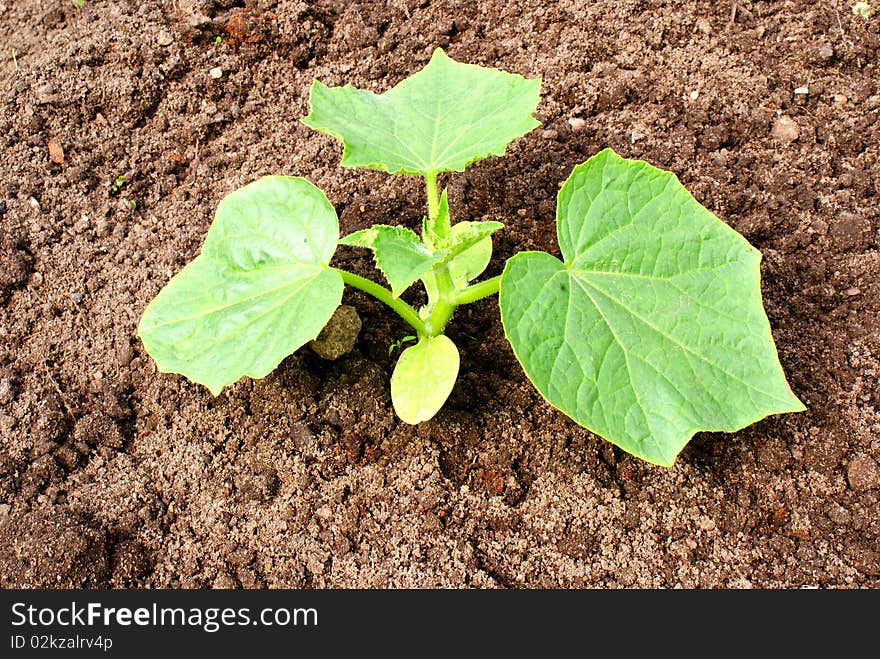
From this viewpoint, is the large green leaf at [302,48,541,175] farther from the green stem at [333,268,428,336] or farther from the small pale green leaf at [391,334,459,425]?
the small pale green leaf at [391,334,459,425]

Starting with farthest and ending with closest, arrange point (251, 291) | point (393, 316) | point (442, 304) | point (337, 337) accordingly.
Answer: point (393, 316) → point (337, 337) → point (442, 304) → point (251, 291)

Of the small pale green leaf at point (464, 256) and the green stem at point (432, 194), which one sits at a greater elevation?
the green stem at point (432, 194)

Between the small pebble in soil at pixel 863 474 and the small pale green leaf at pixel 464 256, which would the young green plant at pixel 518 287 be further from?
the small pebble in soil at pixel 863 474

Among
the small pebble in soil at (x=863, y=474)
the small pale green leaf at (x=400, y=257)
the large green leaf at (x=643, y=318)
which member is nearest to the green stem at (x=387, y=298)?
the small pale green leaf at (x=400, y=257)

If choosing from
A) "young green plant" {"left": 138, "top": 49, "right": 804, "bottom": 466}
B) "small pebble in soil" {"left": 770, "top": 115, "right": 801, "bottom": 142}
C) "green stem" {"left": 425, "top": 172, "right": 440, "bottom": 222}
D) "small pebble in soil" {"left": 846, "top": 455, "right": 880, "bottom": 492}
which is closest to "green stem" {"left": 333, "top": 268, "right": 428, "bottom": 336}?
"young green plant" {"left": 138, "top": 49, "right": 804, "bottom": 466}

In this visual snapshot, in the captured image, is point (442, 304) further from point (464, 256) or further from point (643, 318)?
point (643, 318)

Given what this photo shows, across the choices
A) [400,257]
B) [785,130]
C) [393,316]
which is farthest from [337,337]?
[785,130]
